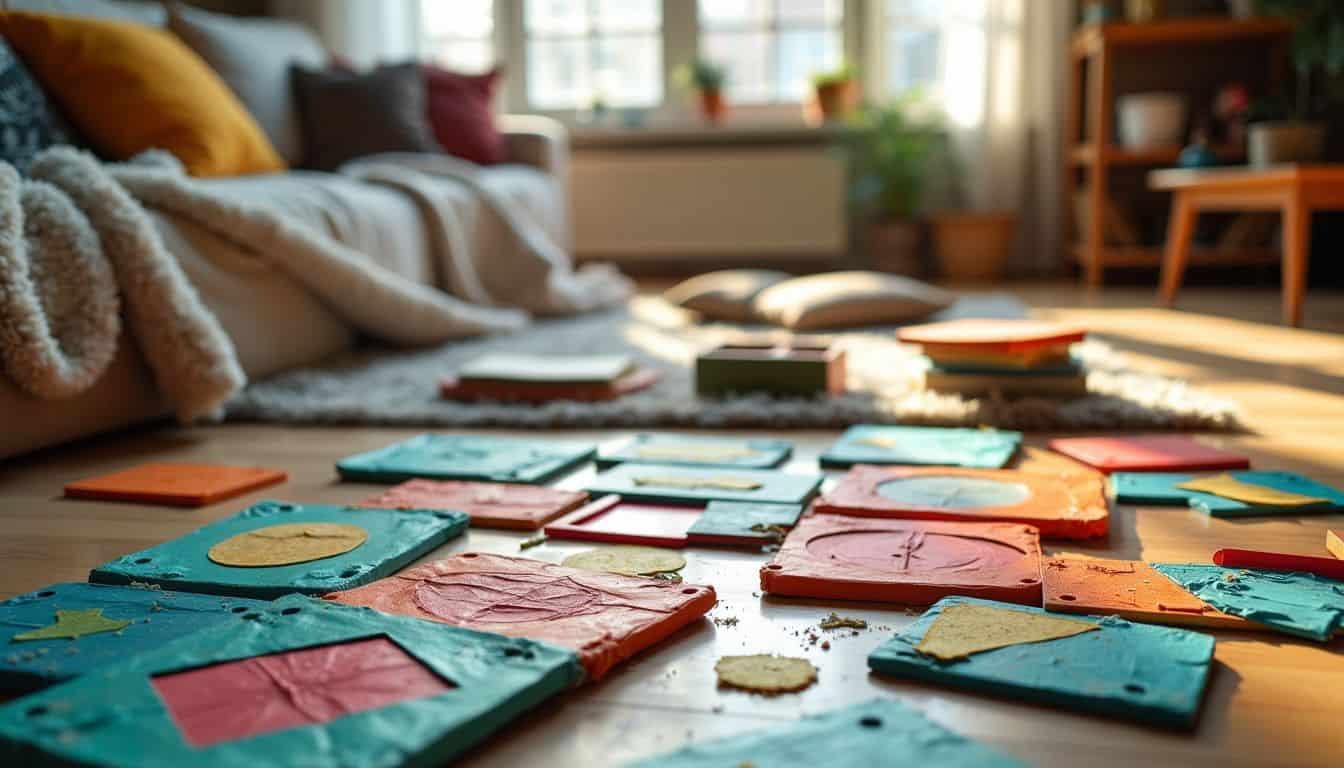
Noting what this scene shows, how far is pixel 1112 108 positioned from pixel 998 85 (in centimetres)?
41

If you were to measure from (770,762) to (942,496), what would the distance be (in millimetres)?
638

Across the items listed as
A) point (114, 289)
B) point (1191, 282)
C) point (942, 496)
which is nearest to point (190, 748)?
point (942, 496)

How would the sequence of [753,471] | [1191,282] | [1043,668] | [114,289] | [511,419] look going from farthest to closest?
[1191,282], [511,419], [114,289], [753,471], [1043,668]

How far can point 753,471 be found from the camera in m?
1.44

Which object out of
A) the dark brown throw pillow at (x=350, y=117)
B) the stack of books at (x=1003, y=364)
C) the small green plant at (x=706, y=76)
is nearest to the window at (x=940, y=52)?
the small green plant at (x=706, y=76)

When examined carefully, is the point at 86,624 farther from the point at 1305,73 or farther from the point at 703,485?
the point at 1305,73

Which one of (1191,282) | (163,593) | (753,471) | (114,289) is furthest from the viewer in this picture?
Result: (1191,282)

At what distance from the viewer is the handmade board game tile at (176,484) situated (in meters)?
1.38

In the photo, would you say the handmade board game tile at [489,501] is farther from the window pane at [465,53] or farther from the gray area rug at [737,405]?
the window pane at [465,53]

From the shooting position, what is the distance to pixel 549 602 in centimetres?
96

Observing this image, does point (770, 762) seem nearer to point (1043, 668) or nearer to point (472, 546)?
point (1043, 668)

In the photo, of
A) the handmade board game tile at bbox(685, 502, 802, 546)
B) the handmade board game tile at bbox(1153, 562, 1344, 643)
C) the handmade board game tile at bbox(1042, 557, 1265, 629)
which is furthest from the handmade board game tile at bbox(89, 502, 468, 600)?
the handmade board game tile at bbox(1153, 562, 1344, 643)

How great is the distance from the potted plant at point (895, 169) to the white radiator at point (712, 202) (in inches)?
4.2

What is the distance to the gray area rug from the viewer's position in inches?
67.7
